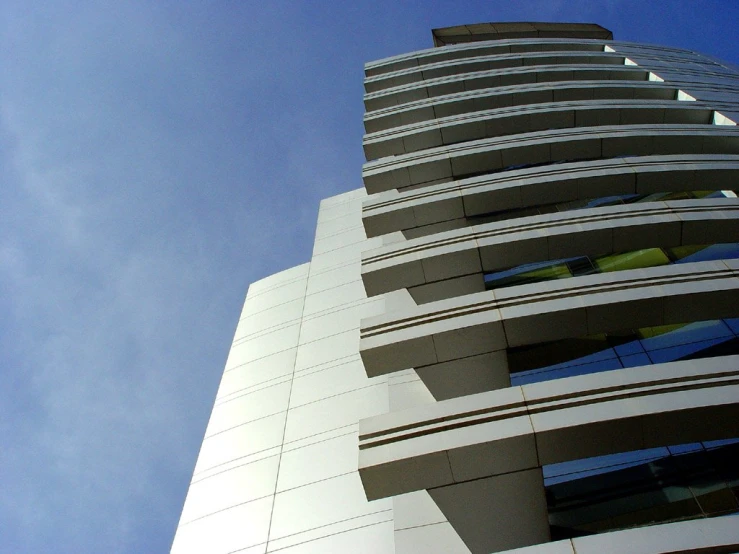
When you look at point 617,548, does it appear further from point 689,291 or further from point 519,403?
point 689,291

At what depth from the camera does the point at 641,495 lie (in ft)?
28.8

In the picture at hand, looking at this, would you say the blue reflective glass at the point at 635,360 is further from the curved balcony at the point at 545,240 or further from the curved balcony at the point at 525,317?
the curved balcony at the point at 545,240

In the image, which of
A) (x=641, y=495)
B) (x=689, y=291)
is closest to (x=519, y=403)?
(x=641, y=495)

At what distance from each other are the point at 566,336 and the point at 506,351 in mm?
1246

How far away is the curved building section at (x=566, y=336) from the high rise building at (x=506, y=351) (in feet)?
0.13

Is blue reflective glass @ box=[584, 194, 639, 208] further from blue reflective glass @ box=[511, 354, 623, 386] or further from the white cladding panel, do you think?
the white cladding panel

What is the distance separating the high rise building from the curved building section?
4 cm

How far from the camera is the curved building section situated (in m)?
8.55

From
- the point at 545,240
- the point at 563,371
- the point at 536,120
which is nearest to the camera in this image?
the point at 563,371

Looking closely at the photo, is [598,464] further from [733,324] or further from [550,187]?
[550,187]

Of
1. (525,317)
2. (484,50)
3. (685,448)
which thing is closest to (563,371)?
(525,317)

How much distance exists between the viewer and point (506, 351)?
11.4m

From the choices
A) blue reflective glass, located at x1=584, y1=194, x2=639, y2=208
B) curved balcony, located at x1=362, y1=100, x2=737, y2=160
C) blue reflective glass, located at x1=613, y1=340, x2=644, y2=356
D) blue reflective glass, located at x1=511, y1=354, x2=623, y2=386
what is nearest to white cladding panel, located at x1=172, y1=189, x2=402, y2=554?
blue reflective glass, located at x1=511, y1=354, x2=623, y2=386

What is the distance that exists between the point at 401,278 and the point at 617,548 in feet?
24.0
